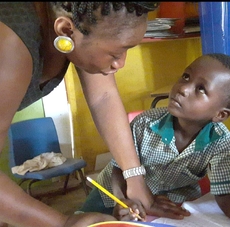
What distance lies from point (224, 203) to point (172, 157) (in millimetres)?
210

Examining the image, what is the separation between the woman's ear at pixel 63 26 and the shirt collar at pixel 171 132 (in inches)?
21.1

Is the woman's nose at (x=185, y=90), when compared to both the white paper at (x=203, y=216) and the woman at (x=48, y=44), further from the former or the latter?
the woman at (x=48, y=44)

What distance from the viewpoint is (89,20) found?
19.2 inches

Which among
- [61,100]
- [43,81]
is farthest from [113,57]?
[61,100]

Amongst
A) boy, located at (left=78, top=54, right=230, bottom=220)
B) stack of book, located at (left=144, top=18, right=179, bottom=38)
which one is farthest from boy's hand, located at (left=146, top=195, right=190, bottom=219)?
stack of book, located at (left=144, top=18, right=179, bottom=38)

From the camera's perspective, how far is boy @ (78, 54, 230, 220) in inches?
37.4

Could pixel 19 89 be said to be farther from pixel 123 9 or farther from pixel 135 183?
pixel 135 183

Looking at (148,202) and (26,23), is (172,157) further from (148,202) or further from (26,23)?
(26,23)

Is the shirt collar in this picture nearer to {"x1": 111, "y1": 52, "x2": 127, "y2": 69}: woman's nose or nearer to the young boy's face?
the young boy's face

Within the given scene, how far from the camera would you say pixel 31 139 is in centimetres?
206

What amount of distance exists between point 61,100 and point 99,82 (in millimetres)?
1413

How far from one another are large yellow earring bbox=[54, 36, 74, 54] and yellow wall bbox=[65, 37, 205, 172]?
5.30ft

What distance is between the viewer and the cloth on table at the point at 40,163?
1881mm

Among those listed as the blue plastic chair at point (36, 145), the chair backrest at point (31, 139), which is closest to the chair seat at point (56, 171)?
the blue plastic chair at point (36, 145)
